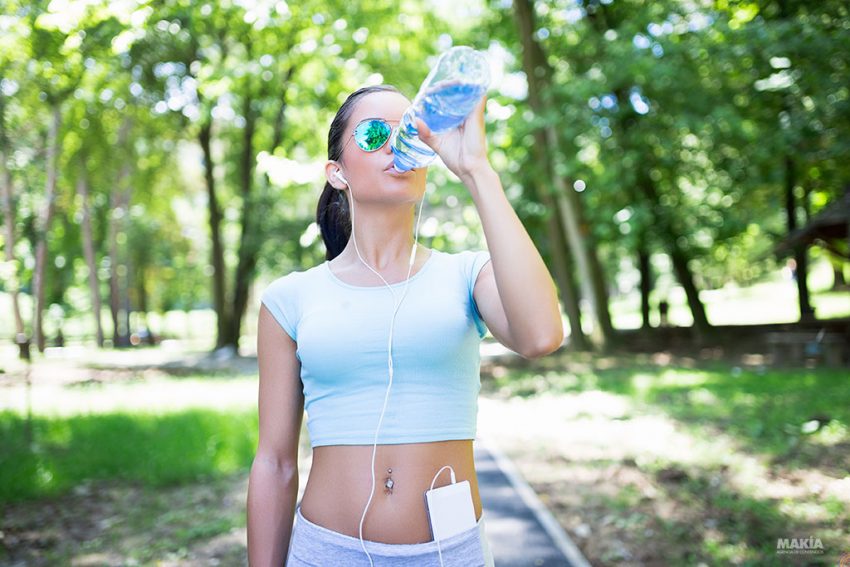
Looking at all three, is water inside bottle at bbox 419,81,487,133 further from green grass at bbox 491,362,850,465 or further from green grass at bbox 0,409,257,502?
green grass at bbox 0,409,257,502

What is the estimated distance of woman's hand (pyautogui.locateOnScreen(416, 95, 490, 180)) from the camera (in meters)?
1.81

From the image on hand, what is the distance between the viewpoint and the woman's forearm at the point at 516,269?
5.92 ft

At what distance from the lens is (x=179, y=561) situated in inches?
216

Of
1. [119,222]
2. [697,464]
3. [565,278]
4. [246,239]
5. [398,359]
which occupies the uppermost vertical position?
[119,222]

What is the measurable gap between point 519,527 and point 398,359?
4.41 meters

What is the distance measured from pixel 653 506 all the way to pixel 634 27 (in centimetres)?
975

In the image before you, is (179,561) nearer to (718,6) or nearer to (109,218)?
(718,6)

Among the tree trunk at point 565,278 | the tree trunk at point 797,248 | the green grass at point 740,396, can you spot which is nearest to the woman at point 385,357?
the green grass at point 740,396

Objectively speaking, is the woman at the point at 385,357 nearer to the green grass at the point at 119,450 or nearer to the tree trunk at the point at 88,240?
the green grass at the point at 119,450

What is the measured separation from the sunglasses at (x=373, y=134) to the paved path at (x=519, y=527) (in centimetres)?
384

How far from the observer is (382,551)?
1923mm

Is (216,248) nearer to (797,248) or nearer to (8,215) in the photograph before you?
(8,215)

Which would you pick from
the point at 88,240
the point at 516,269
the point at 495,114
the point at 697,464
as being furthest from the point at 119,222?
the point at 516,269

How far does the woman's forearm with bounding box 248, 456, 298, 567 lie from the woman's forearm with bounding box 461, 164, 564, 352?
0.84 m
